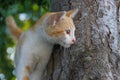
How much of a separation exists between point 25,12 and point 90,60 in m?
1.94

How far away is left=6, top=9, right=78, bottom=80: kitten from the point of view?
2168mm

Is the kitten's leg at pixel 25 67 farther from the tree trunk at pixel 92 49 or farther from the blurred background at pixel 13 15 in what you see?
the blurred background at pixel 13 15

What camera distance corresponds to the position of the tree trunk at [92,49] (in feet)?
6.88

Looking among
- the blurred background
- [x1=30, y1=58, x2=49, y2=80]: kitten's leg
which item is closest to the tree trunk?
[x1=30, y1=58, x2=49, y2=80]: kitten's leg

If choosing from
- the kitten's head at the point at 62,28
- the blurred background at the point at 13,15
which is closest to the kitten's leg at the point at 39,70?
the kitten's head at the point at 62,28

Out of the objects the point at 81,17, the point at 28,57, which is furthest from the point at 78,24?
the point at 28,57

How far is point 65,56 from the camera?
2.19 m

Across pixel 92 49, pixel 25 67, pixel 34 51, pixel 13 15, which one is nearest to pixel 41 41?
pixel 34 51

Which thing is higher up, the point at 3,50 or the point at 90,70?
the point at 90,70

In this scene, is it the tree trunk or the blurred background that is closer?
the tree trunk

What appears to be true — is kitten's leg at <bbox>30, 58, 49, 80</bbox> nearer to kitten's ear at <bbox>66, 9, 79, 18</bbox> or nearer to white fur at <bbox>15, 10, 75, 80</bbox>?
white fur at <bbox>15, 10, 75, 80</bbox>

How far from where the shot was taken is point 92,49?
2143 millimetres

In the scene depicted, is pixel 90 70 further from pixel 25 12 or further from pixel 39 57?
pixel 25 12

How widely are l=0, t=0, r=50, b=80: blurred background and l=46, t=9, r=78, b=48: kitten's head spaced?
117 centimetres
